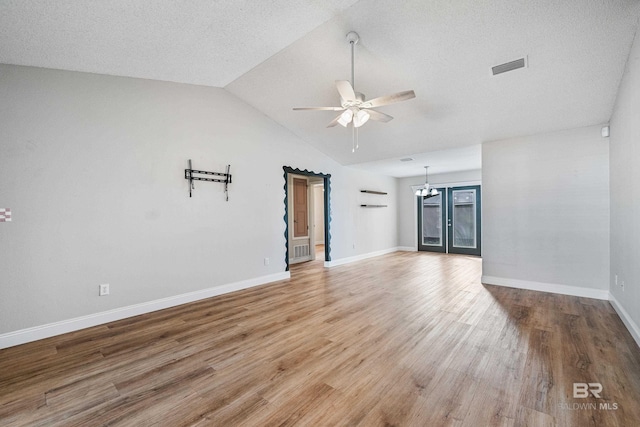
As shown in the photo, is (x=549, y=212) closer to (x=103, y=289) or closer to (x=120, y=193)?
(x=120, y=193)

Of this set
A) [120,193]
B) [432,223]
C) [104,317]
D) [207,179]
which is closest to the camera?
[104,317]

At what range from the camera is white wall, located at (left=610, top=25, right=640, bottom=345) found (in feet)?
8.31

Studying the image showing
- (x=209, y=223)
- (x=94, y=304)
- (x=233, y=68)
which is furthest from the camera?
(x=209, y=223)

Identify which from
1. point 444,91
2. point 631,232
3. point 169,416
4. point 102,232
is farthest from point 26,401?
point 631,232

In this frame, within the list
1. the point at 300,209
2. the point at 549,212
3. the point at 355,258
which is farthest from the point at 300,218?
the point at 549,212

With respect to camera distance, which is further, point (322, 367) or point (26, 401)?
point (322, 367)

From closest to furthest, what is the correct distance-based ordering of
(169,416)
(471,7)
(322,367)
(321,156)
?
1. (169,416)
2. (322,367)
3. (471,7)
4. (321,156)

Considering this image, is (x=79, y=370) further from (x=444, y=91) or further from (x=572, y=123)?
(x=572, y=123)

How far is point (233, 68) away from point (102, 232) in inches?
105

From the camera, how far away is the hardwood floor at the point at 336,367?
1721 mm

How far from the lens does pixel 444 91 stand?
12.0 ft

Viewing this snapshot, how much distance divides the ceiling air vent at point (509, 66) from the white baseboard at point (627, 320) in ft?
9.52

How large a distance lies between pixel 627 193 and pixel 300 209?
6051mm

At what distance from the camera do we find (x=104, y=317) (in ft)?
10.7
